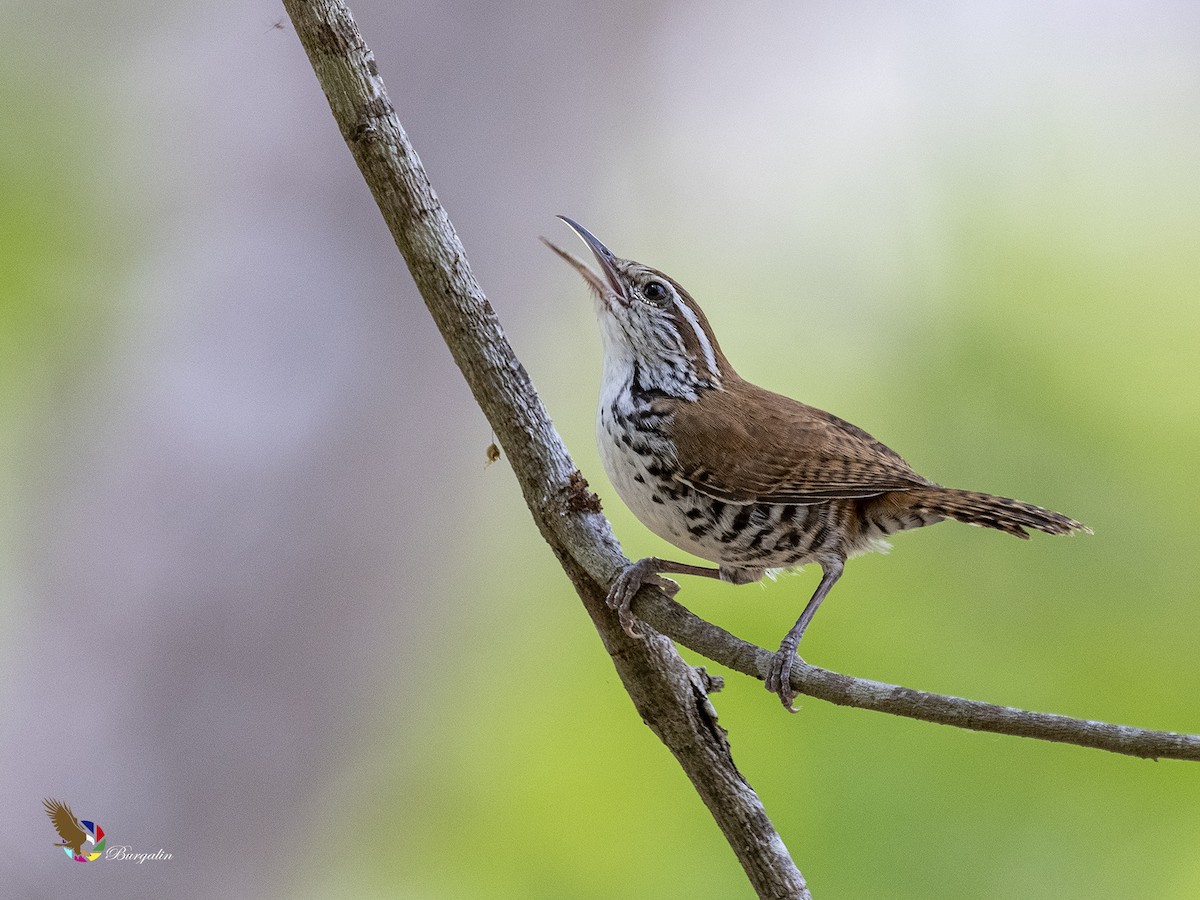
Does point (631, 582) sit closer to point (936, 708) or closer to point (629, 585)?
point (629, 585)

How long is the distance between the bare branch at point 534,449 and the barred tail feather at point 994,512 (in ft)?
1.25

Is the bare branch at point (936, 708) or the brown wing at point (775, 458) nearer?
the bare branch at point (936, 708)

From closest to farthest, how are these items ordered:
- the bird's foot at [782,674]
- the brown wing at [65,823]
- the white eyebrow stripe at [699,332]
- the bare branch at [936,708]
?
the bare branch at [936,708]
the bird's foot at [782,674]
the white eyebrow stripe at [699,332]
the brown wing at [65,823]

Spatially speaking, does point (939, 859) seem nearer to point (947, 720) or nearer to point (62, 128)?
point (947, 720)

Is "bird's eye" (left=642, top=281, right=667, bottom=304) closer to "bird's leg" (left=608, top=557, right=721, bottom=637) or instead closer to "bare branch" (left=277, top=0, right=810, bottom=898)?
"bare branch" (left=277, top=0, right=810, bottom=898)

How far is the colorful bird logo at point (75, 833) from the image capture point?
2.51 m

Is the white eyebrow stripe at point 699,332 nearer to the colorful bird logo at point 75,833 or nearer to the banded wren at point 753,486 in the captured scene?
the banded wren at point 753,486

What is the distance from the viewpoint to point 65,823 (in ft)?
8.25

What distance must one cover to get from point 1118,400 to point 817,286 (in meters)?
0.79

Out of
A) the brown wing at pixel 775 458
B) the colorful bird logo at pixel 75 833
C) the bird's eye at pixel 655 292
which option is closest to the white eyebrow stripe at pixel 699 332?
Answer: the bird's eye at pixel 655 292

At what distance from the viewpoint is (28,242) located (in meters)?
2.71

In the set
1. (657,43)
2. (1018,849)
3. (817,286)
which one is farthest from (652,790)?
(657,43)

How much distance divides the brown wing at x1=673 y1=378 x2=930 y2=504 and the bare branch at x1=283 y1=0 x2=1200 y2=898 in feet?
0.63

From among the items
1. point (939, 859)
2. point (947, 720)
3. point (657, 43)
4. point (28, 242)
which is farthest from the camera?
point (657, 43)
